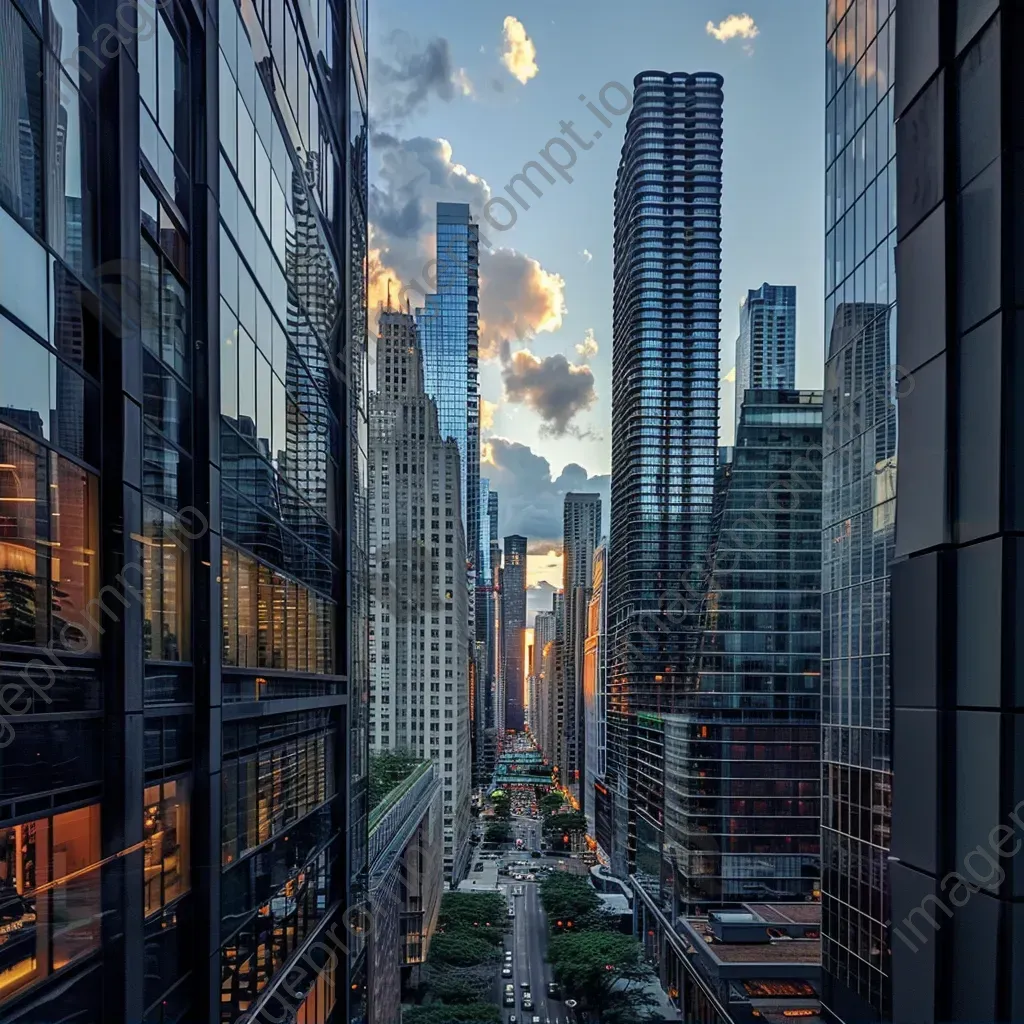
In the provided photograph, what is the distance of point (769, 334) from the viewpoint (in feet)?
211

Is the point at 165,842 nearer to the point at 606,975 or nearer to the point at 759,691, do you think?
the point at 606,975

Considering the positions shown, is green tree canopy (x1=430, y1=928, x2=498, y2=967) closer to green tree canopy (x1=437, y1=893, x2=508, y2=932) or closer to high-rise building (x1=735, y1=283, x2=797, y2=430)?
green tree canopy (x1=437, y1=893, x2=508, y2=932)

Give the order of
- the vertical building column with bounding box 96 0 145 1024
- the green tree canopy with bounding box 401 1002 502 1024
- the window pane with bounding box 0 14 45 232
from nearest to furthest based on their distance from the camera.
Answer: the window pane with bounding box 0 14 45 232 < the vertical building column with bounding box 96 0 145 1024 < the green tree canopy with bounding box 401 1002 502 1024

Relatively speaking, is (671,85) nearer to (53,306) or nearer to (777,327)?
(777,327)

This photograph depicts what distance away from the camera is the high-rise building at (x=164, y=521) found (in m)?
5.30

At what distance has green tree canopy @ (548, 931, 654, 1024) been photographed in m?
31.9

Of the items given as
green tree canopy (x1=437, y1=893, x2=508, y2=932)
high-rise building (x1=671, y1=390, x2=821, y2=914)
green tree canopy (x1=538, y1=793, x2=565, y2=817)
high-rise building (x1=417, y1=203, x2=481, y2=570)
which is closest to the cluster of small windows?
high-rise building (x1=671, y1=390, x2=821, y2=914)

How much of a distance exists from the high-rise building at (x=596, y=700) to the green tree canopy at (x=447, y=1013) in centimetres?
4184

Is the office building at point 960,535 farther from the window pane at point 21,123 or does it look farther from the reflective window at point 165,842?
the reflective window at point 165,842

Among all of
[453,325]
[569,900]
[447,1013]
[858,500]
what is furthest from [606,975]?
[453,325]

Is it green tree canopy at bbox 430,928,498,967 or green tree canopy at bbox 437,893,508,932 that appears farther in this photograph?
green tree canopy at bbox 437,893,508,932

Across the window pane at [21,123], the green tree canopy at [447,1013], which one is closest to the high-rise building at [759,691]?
the green tree canopy at [447,1013]

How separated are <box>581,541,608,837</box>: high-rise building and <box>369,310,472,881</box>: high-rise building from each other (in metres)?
15.4

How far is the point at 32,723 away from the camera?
5297mm
